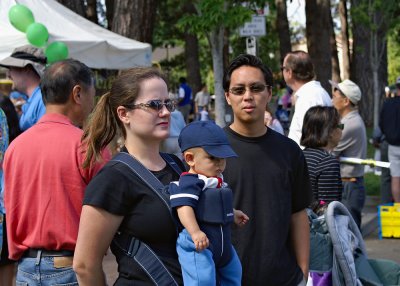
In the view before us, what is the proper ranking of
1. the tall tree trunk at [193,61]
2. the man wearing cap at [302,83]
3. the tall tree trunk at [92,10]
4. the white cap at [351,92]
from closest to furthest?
the man wearing cap at [302,83] < the white cap at [351,92] < the tall tree trunk at [92,10] < the tall tree trunk at [193,61]

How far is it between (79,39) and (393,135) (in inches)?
167

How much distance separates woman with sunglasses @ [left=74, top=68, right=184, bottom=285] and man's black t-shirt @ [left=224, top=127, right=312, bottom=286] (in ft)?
2.11

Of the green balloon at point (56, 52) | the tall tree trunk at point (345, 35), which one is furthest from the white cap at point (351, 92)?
the tall tree trunk at point (345, 35)

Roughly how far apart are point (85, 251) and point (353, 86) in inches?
203

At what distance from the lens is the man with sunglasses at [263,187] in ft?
12.1

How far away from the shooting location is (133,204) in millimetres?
2957

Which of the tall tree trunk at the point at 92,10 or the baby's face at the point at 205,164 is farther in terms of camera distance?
the tall tree trunk at the point at 92,10

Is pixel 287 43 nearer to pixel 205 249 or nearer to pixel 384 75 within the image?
pixel 384 75

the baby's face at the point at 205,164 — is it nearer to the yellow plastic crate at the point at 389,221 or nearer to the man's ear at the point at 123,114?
the man's ear at the point at 123,114

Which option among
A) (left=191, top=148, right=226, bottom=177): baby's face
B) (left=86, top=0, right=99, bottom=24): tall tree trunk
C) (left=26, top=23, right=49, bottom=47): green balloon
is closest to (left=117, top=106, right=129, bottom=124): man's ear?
(left=191, top=148, right=226, bottom=177): baby's face

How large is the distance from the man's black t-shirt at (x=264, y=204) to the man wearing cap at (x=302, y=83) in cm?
269

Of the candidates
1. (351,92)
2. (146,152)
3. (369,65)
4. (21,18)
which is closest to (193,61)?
(369,65)

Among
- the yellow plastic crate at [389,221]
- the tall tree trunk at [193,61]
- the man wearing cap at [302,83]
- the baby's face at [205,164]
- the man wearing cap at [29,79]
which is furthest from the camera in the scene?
the tall tree trunk at [193,61]

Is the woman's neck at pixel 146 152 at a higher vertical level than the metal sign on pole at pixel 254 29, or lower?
lower
